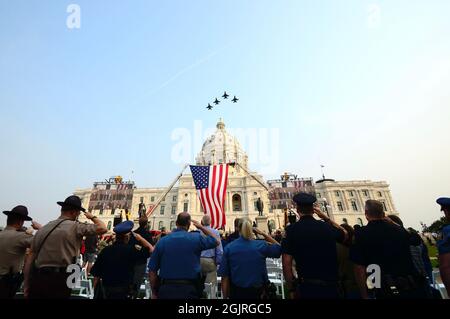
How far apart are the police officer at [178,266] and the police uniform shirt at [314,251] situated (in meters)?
1.29

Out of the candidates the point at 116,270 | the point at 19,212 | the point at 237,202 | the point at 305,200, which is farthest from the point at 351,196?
the point at 19,212

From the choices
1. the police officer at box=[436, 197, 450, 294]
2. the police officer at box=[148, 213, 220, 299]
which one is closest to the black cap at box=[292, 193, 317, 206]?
the police officer at box=[148, 213, 220, 299]

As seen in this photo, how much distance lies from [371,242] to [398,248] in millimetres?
312

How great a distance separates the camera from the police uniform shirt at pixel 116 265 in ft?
11.4

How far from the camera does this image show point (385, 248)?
300cm

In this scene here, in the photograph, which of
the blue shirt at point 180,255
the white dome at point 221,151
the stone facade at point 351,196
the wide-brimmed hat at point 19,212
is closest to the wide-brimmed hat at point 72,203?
the wide-brimmed hat at point 19,212

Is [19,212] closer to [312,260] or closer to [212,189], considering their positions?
Answer: [312,260]

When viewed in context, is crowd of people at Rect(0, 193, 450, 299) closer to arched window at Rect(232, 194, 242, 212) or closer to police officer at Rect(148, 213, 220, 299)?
police officer at Rect(148, 213, 220, 299)

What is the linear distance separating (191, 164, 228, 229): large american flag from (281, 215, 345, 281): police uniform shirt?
35.4 ft

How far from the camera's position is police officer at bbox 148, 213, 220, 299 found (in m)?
3.14

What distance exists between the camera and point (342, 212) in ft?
194

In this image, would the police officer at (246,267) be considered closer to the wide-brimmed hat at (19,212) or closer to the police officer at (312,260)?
the police officer at (312,260)
